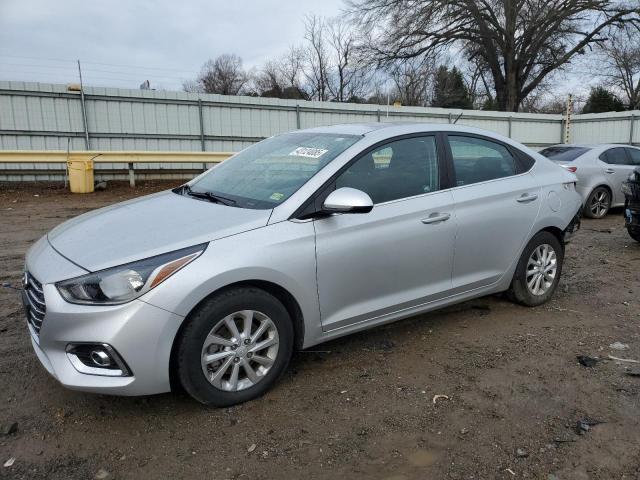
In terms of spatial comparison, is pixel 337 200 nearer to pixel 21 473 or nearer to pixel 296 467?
pixel 296 467

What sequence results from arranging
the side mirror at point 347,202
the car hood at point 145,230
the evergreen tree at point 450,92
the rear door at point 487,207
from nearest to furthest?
1. the car hood at point 145,230
2. the side mirror at point 347,202
3. the rear door at point 487,207
4. the evergreen tree at point 450,92

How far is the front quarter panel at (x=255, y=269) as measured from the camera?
2676 millimetres

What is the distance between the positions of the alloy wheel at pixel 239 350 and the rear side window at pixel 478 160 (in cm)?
192

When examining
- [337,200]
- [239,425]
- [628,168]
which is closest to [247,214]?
[337,200]

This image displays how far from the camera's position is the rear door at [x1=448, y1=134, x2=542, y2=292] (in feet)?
12.9

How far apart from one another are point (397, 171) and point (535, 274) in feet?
5.85

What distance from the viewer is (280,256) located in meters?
2.99

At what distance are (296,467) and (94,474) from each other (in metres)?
0.95

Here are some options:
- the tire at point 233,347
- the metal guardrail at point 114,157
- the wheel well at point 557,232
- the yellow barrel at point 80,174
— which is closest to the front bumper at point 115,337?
the tire at point 233,347

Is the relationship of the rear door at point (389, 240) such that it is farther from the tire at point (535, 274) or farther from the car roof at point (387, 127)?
the tire at point (535, 274)

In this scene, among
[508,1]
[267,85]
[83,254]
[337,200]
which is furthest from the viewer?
[267,85]

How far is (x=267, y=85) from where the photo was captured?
54.9 m

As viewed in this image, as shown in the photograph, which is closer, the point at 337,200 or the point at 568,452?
the point at 568,452

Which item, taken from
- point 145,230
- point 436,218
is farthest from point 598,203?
point 145,230
